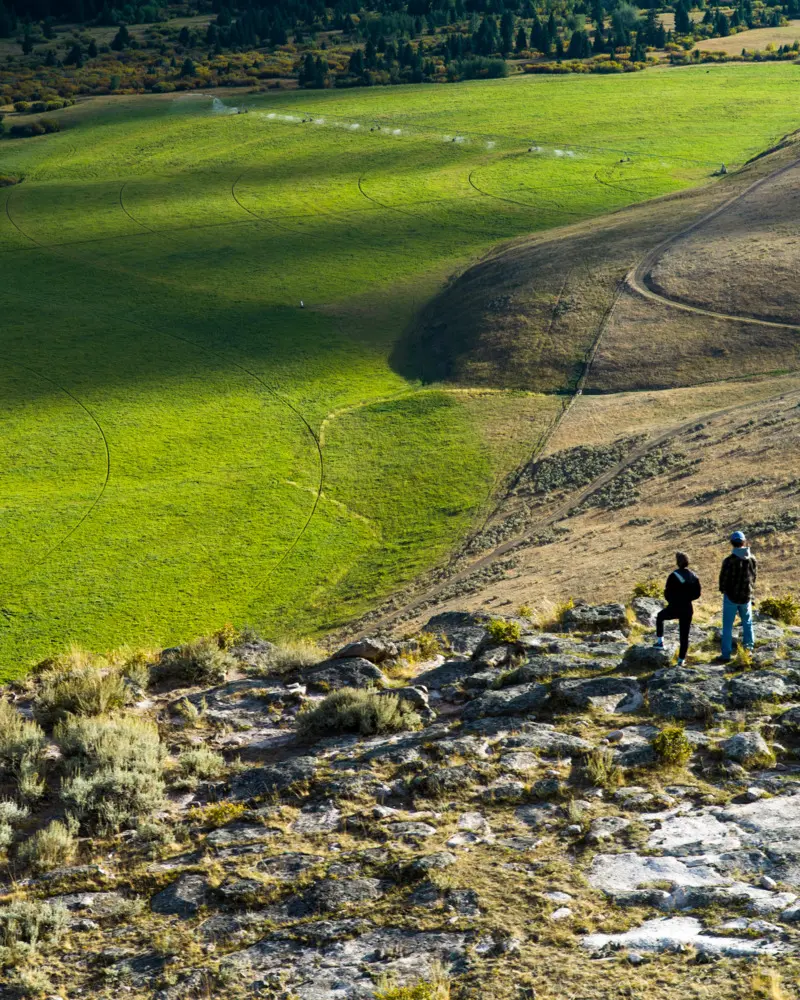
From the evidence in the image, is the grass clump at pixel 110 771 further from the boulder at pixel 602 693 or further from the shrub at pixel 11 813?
the boulder at pixel 602 693

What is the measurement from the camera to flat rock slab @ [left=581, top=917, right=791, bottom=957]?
1083 cm

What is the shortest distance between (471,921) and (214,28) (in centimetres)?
16062

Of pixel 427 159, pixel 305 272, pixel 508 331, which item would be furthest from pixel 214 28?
pixel 508 331

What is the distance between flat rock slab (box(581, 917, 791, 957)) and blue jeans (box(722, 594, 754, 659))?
24.7 ft

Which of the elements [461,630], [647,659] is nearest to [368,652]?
[461,630]

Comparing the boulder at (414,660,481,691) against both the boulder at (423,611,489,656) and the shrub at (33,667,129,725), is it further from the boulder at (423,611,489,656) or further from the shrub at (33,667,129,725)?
the shrub at (33,667,129,725)

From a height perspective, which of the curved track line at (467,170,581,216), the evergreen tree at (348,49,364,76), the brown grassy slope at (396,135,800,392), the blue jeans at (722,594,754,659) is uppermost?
the evergreen tree at (348,49,364,76)

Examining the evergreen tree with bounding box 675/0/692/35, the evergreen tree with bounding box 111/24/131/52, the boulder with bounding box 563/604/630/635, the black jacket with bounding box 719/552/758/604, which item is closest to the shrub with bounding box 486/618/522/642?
the boulder with bounding box 563/604/630/635

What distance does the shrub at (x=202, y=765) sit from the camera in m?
15.7

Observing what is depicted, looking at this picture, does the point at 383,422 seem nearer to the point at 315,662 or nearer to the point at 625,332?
the point at 625,332

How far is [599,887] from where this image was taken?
40.0 feet

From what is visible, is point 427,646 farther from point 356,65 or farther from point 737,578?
point 356,65

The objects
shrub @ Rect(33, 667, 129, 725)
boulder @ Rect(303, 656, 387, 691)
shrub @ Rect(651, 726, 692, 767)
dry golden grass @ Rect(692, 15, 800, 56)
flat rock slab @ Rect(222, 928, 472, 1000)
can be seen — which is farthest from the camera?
dry golden grass @ Rect(692, 15, 800, 56)

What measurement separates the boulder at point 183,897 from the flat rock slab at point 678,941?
442 centimetres
